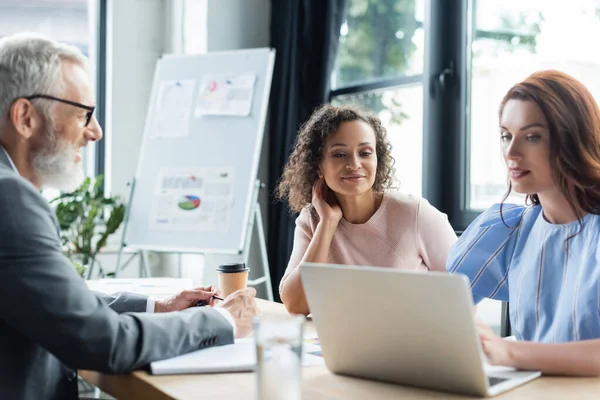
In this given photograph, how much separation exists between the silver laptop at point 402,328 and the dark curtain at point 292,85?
8.20 feet

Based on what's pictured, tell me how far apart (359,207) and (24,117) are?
1119mm

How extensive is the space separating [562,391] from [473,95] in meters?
2.12

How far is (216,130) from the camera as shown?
352 centimetres

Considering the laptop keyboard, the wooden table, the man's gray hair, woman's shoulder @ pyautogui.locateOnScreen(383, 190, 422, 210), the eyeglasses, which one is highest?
the man's gray hair

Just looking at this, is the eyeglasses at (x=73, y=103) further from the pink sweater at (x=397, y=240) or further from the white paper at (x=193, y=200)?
the white paper at (x=193, y=200)

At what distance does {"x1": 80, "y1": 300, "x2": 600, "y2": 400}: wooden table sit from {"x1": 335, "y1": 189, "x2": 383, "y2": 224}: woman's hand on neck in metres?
1.08

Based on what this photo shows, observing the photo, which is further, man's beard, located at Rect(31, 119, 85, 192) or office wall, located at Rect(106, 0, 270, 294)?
office wall, located at Rect(106, 0, 270, 294)

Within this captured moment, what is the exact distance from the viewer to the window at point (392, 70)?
3266mm

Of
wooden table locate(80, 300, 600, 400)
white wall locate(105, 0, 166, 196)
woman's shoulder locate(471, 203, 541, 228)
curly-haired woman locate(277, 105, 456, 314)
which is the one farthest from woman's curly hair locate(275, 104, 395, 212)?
white wall locate(105, 0, 166, 196)

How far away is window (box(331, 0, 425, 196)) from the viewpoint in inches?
129

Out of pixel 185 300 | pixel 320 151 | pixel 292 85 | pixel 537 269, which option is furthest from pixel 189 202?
pixel 537 269

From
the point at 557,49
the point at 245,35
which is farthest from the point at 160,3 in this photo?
the point at 557,49

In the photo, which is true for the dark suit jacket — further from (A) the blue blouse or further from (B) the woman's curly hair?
(B) the woman's curly hair

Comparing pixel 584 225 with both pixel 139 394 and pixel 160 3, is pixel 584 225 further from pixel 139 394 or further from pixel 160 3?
pixel 160 3
